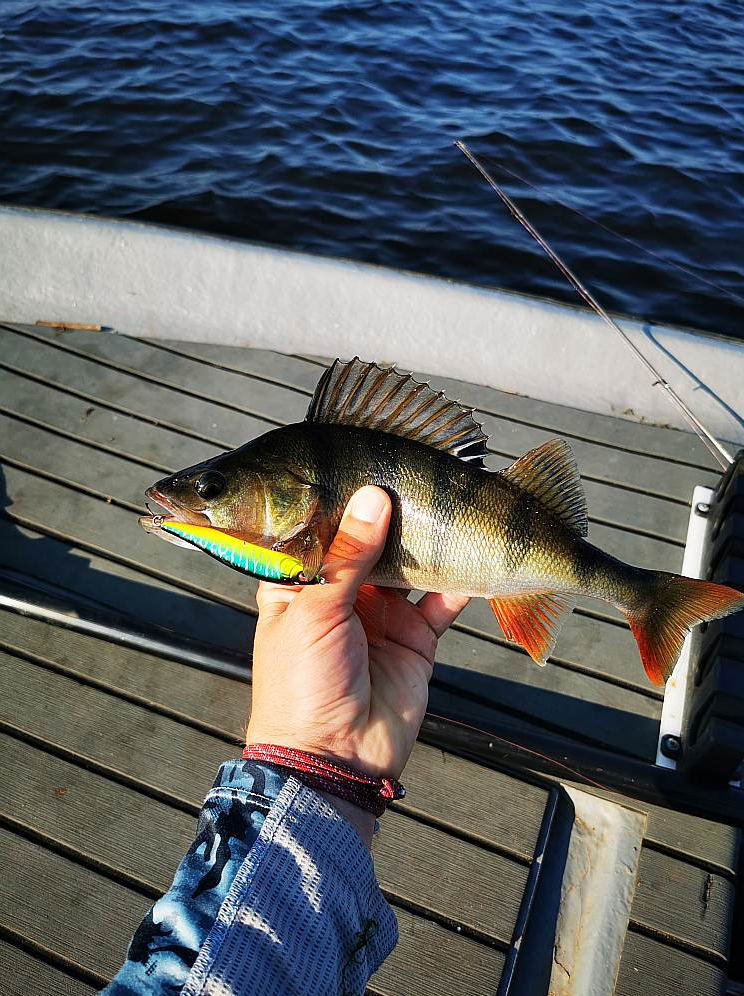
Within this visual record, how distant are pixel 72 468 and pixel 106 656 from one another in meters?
1.40

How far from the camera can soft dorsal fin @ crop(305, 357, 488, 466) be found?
2.35m

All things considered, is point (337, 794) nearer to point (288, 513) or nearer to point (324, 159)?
point (288, 513)

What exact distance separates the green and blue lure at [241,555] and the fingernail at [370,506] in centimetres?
36

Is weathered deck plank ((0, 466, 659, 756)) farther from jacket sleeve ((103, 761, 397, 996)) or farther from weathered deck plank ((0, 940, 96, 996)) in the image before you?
jacket sleeve ((103, 761, 397, 996))

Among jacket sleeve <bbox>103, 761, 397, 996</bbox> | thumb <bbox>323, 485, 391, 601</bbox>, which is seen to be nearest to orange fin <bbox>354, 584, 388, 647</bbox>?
thumb <bbox>323, 485, 391, 601</bbox>

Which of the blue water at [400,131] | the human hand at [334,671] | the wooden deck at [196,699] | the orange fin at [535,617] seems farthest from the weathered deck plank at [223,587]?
the blue water at [400,131]

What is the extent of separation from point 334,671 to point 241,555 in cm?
47

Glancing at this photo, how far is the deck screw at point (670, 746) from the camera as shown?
10.5 feet

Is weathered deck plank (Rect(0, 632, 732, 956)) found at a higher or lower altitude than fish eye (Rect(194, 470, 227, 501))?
lower

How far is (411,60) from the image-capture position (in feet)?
38.3

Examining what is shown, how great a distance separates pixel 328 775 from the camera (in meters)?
1.84

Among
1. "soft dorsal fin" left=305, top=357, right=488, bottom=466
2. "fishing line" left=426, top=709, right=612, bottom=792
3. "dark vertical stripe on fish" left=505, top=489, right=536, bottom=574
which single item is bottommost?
"fishing line" left=426, top=709, right=612, bottom=792

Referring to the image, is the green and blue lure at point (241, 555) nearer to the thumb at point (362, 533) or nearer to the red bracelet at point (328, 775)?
the thumb at point (362, 533)

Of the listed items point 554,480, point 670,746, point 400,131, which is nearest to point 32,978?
point 554,480
